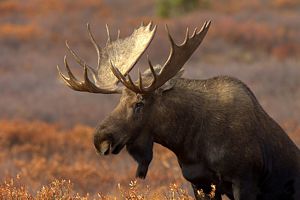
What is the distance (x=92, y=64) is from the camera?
21781mm

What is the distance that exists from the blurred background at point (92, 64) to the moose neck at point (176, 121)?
1080mm

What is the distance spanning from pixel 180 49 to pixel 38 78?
1329 centimetres

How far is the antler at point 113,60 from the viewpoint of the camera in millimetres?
5828

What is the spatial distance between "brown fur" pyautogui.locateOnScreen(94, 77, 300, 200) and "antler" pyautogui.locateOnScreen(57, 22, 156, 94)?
0.72 ft

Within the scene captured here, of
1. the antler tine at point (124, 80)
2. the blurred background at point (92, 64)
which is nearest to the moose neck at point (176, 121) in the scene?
the antler tine at point (124, 80)

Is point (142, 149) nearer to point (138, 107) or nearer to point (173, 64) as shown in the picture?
point (138, 107)

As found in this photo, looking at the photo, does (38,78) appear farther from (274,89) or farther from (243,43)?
(243,43)

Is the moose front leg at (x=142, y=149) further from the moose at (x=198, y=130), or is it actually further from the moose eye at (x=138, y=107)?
the moose eye at (x=138, y=107)

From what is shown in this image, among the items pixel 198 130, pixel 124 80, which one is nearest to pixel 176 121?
pixel 198 130

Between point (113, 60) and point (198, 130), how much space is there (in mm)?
911

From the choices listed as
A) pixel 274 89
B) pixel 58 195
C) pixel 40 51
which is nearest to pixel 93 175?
pixel 58 195

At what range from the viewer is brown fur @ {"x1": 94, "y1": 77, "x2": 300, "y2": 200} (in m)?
5.62

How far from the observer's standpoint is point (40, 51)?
2320 cm

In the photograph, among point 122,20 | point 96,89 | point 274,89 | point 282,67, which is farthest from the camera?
point 122,20
